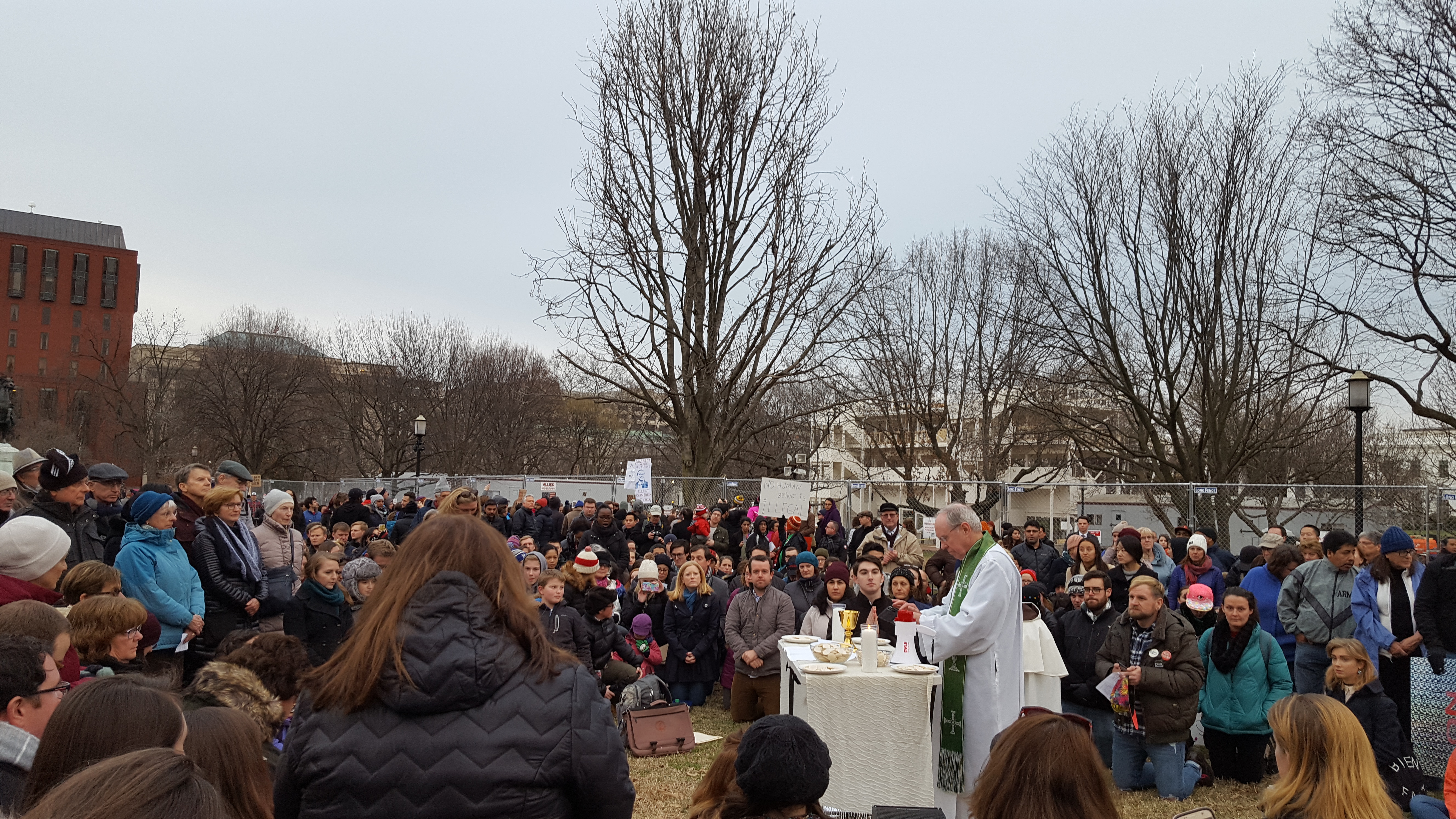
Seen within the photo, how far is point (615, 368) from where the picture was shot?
2522cm

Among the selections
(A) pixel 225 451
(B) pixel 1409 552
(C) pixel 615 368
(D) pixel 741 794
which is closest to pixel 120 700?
(D) pixel 741 794

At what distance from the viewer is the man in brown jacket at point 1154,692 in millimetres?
7500

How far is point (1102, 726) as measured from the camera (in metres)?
8.41

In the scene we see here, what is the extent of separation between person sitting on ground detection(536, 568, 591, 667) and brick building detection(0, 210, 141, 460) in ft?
208

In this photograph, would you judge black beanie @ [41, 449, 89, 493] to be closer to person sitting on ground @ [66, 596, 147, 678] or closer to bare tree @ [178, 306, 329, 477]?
person sitting on ground @ [66, 596, 147, 678]

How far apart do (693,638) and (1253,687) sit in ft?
18.1

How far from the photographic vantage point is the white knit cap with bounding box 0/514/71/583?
15.8 ft

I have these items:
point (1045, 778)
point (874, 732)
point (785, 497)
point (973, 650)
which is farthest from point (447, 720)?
point (785, 497)

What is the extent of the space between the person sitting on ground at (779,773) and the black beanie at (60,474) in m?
6.13

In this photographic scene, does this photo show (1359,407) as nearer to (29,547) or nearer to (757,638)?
(757,638)

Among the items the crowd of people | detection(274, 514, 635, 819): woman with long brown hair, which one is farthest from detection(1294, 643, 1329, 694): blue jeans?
detection(274, 514, 635, 819): woman with long brown hair

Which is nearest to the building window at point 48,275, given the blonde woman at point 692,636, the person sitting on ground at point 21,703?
the blonde woman at point 692,636

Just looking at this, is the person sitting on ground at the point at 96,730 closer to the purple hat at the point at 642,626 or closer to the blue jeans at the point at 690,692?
the purple hat at the point at 642,626

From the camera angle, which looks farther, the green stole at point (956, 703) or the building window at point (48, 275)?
the building window at point (48, 275)
